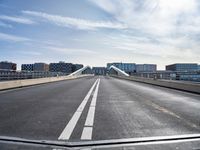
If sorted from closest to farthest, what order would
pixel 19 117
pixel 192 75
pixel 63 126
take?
pixel 63 126
pixel 19 117
pixel 192 75

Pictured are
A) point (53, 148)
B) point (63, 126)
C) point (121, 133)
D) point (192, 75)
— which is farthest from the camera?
point (192, 75)

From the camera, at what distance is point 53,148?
4.90m

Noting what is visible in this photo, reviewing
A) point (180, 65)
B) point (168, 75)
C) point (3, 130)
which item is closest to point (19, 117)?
point (3, 130)

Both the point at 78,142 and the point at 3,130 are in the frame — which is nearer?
the point at 78,142

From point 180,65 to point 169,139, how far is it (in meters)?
148

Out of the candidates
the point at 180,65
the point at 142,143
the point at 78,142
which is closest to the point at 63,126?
the point at 78,142

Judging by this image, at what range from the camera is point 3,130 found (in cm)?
628

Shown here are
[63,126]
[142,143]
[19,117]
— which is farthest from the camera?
[19,117]

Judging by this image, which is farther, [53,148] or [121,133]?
[121,133]

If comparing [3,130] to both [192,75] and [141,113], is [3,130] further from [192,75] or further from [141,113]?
[192,75]

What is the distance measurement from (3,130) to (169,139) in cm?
389

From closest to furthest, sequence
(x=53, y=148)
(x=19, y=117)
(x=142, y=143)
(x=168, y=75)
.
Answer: (x=53, y=148), (x=142, y=143), (x=19, y=117), (x=168, y=75)

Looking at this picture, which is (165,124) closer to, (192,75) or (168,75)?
(192,75)

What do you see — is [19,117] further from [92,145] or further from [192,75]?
[192,75]
